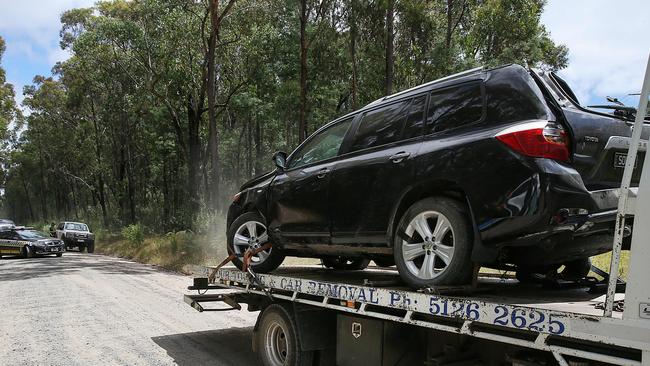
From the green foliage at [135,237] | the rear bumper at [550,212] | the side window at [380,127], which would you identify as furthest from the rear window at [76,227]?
the rear bumper at [550,212]

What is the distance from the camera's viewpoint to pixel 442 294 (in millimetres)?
3572

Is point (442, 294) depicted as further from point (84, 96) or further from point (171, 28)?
point (84, 96)

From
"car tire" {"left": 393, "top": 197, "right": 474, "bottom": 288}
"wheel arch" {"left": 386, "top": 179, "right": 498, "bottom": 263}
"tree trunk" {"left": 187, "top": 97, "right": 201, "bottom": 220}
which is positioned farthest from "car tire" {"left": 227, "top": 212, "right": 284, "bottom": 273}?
"tree trunk" {"left": 187, "top": 97, "right": 201, "bottom": 220}

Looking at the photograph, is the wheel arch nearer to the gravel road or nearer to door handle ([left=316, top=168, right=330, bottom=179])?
door handle ([left=316, top=168, right=330, bottom=179])

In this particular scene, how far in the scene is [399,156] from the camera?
4328mm

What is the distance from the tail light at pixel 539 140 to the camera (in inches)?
135

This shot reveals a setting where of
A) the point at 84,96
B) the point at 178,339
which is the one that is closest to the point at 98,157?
the point at 84,96

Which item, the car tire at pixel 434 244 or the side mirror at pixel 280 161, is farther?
the side mirror at pixel 280 161

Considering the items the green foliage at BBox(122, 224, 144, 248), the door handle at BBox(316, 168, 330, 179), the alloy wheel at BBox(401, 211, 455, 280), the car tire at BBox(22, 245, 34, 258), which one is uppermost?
the door handle at BBox(316, 168, 330, 179)

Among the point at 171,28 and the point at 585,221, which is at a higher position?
the point at 171,28

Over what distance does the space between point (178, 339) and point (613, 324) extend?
616 centimetres

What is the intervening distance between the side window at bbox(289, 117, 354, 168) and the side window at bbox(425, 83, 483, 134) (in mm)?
1205

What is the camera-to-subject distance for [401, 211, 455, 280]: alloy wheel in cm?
383

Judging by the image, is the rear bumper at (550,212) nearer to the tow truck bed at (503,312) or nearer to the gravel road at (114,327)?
the tow truck bed at (503,312)
